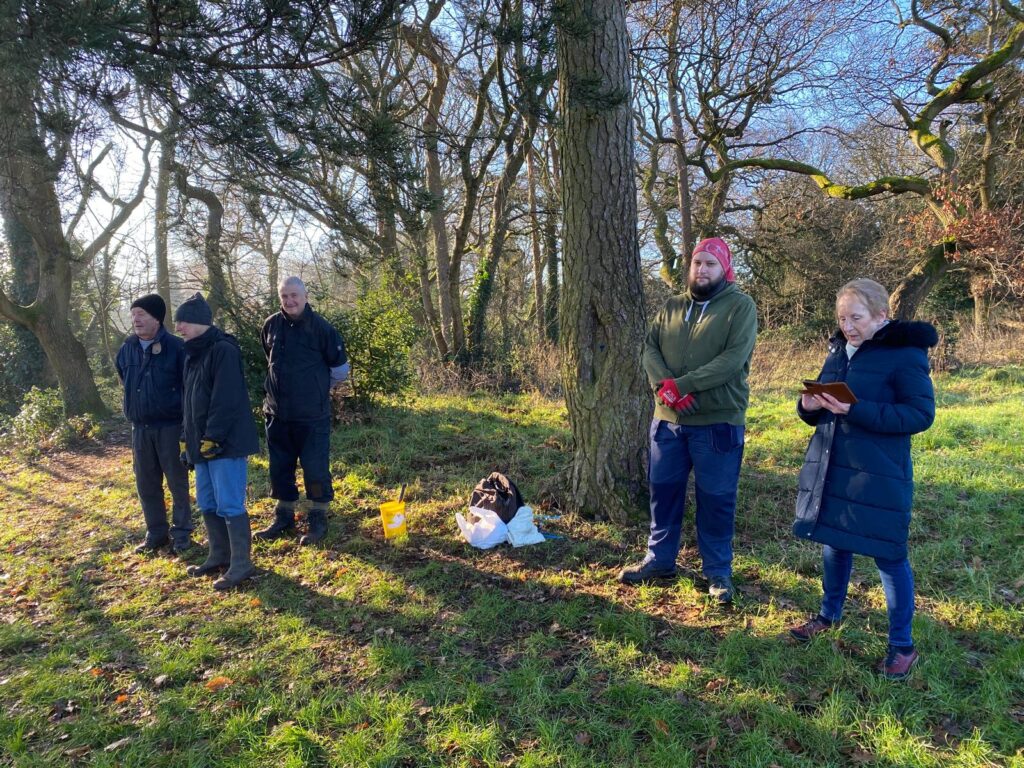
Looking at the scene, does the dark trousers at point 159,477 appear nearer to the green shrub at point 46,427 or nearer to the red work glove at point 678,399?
the red work glove at point 678,399

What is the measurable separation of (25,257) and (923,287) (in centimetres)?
1900

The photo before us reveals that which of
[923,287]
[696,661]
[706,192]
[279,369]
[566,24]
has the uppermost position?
[706,192]

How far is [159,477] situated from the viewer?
4.75 meters

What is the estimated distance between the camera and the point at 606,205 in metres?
4.25

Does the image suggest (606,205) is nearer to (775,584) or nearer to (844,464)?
(844,464)

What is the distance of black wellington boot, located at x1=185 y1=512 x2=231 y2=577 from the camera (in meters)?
4.23

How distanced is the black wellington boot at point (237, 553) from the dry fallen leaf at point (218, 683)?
110cm

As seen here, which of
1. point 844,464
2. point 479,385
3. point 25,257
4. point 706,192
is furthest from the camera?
point 706,192

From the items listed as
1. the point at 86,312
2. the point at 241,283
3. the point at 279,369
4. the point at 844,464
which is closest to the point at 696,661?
the point at 844,464

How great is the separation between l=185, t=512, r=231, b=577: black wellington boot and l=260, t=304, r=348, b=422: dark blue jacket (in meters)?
0.89

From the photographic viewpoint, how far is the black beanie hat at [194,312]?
393 cm

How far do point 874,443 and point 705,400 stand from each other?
0.87m

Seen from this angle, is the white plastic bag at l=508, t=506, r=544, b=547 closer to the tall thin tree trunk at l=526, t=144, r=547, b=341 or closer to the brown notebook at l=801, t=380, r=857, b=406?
the brown notebook at l=801, t=380, r=857, b=406

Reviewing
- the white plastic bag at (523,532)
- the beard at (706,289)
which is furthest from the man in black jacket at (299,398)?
the beard at (706,289)
